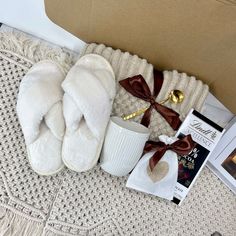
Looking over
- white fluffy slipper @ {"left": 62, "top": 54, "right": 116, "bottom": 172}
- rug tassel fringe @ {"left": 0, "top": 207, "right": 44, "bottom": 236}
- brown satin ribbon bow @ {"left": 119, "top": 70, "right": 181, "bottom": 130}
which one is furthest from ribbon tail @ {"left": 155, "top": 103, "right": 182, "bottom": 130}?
rug tassel fringe @ {"left": 0, "top": 207, "right": 44, "bottom": 236}

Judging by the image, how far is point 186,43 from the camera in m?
0.74

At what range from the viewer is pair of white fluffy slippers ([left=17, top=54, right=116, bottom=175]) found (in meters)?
0.66

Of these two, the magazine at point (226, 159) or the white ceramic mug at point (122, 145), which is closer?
the white ceramic mug at point (122, 145)

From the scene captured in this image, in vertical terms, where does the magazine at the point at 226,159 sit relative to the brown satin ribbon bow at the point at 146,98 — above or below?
below

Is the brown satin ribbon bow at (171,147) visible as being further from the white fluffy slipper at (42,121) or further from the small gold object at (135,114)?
the white fluffy slipper at (42,121)

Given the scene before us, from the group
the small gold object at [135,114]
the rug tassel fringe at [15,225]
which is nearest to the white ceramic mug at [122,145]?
the small gold object at [135,114]

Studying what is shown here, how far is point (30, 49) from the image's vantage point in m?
0.77

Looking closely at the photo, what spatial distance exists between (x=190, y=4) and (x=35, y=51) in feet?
1.10

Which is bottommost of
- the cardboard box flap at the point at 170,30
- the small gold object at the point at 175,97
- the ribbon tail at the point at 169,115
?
the ribbon tail at the point at 169,115

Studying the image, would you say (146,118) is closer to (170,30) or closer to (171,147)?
(171,147)

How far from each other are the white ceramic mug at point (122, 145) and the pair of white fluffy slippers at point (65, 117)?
0.7 inches

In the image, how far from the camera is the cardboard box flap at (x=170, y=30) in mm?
675

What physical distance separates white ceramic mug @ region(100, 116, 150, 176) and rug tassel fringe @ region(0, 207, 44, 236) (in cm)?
17

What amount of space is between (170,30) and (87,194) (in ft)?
1.18
